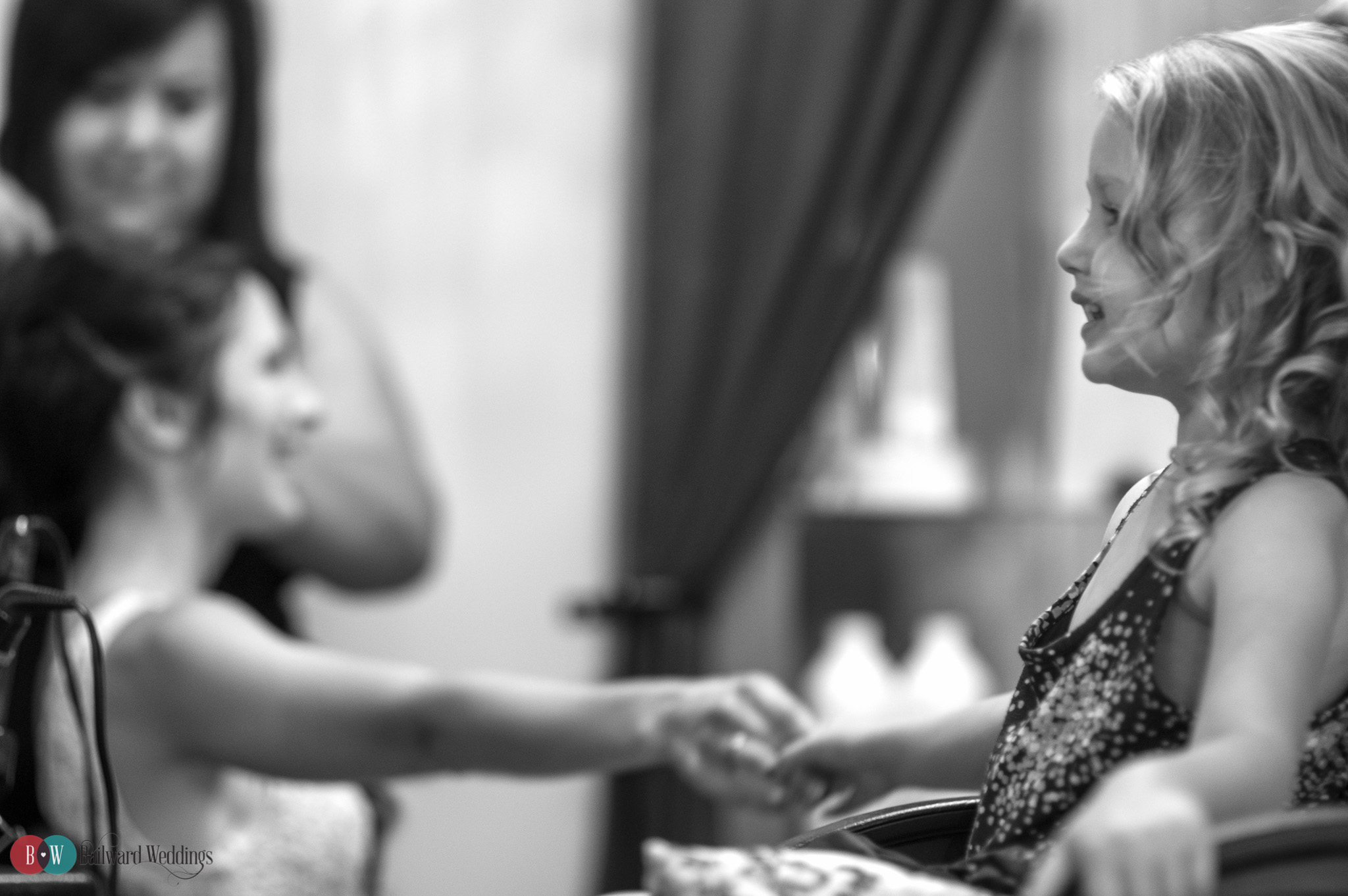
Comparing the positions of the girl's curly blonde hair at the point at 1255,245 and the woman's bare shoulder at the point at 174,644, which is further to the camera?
the woman's bare shoulder at the point at 174,644

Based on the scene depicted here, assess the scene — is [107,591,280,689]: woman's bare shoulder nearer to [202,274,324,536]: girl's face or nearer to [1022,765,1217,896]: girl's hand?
[202,274,324,536]: girl's face

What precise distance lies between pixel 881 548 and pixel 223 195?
1.39m

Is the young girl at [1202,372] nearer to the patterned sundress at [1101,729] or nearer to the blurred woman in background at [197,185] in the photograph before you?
the patterned sundress at [1101,729]

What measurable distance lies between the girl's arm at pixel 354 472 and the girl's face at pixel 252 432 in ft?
1.97

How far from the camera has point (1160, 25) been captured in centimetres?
249

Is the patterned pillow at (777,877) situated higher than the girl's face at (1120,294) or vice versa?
the girl's face at (1120,294)

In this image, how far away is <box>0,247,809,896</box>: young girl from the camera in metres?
1.52

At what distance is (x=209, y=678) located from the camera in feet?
5.16

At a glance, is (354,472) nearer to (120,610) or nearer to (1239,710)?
(120,610)

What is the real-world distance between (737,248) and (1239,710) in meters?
2.20

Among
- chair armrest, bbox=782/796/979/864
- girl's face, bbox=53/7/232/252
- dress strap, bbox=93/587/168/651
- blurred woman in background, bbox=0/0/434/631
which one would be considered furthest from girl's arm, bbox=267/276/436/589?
chair armrest, bbox=782/796/979/864

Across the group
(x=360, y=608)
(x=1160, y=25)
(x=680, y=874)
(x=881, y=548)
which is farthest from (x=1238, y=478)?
(x=360, y=608)

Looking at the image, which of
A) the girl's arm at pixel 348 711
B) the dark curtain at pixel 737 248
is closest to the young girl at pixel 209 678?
the girl's arm at pixel 348 711

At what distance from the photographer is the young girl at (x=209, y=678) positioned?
152 cm
